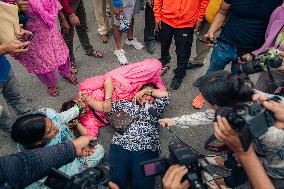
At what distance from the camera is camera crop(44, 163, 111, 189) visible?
1.92 m

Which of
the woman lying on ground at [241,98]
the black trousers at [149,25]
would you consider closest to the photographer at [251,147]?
the woman lying on ground at [241,98]

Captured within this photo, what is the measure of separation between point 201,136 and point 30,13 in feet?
7.97

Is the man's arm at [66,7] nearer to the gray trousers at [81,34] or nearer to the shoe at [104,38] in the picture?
the gray trousers at [81,34]

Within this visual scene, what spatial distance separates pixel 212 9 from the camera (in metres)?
3.70

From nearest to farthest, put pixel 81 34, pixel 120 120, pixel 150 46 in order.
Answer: pixel 120 120 < pixel 81 34 < pixel 150 46

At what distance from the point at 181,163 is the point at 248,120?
0.49 m

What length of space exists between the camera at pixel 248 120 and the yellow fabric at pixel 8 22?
220 cm

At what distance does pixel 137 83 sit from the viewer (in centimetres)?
389

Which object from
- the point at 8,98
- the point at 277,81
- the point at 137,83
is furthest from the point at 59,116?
the point at 277,81

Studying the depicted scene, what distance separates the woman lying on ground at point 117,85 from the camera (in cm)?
384

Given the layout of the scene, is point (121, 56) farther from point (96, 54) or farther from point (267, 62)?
point (267, 62)

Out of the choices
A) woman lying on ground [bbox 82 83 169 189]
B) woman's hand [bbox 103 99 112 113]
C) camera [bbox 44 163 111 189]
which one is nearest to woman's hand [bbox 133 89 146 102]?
woman lying on ground [bbox 82 83 169 189]

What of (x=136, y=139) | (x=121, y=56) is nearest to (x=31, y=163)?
(x=136, y=139)

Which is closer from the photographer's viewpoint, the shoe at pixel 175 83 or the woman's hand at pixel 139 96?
the woman's hand at pixel 139 96
